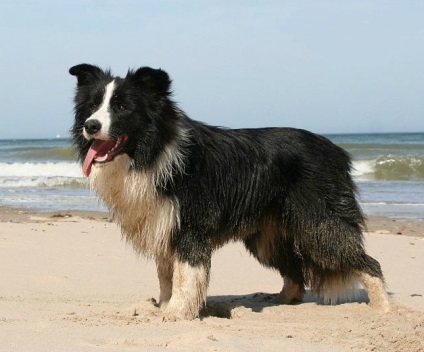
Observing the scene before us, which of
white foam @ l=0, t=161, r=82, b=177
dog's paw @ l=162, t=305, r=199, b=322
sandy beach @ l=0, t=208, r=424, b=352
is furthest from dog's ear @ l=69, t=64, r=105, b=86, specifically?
white foam @ l=0, t=161, r=82, b=177

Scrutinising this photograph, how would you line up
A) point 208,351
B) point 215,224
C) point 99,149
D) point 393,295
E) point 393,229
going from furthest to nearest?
point 393,229
point 393,295
point 215,224
point 99,149
point 208,351

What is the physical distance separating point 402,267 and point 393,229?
344 centimetres

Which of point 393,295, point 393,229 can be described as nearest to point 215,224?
point 393,295

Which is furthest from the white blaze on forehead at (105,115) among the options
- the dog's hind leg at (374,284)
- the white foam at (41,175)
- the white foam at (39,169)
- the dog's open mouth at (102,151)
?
the white foam at (39,169)

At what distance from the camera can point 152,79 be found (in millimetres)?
5531

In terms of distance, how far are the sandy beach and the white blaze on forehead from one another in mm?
1259

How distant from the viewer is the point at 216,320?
5.73 m

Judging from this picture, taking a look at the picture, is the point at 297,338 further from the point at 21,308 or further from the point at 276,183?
the point at 21,308

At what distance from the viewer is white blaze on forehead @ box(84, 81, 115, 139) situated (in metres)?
5.25

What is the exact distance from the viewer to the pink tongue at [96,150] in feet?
17.8

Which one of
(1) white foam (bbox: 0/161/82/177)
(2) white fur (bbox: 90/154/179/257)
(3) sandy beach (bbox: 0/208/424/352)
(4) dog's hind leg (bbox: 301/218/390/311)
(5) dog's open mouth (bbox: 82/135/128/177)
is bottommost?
(1) white foam (bbox: 0/161/82/177)

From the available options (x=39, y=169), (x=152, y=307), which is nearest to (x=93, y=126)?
(x=152, y=307)

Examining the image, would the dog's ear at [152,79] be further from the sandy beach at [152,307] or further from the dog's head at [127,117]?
the sandy beach at [152,307]

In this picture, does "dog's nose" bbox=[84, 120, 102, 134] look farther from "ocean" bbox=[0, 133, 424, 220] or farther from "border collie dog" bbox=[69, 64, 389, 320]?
"ocean" bbox=[0, 133, 424, 220]
